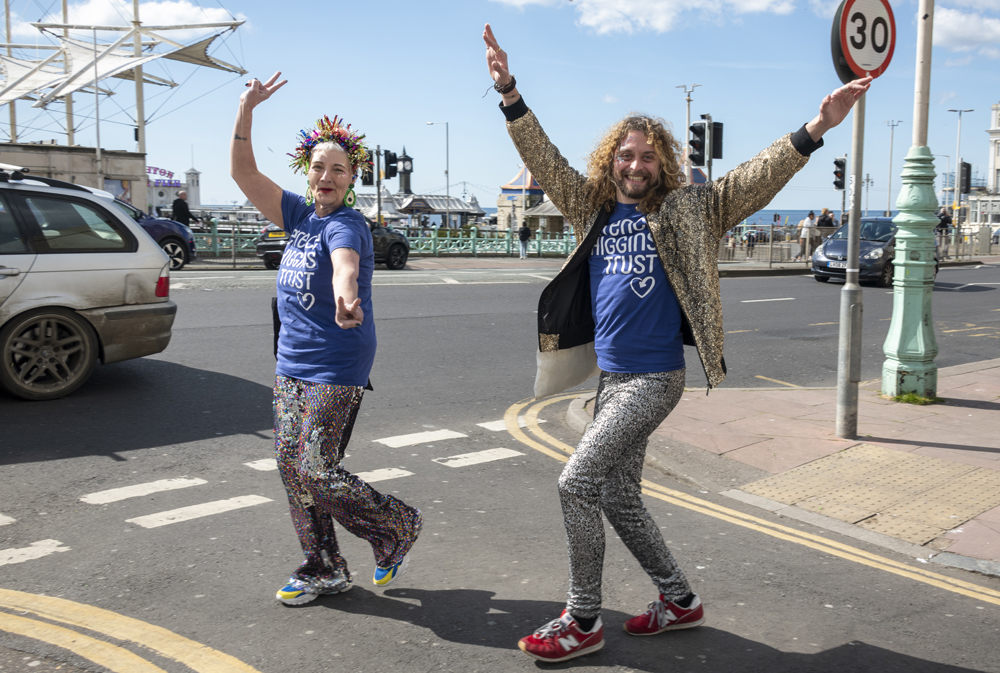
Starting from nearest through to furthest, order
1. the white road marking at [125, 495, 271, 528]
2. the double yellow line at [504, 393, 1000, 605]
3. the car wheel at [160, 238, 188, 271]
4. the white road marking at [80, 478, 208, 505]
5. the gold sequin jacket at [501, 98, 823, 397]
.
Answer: the gold sequin jacket at [501, 98, 823, 397]
the double yellow line at [504, 393, 1000, 605]
the white road marking at [125, 495, 271, 528]
the white road marking at [80, 478, 208, 505]
the car wheel at [160, 238, 188, 271]

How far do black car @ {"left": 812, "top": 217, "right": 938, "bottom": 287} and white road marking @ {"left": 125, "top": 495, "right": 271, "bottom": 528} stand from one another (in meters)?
18.1

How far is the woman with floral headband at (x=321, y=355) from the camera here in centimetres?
339

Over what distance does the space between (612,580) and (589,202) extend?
1.64 meters

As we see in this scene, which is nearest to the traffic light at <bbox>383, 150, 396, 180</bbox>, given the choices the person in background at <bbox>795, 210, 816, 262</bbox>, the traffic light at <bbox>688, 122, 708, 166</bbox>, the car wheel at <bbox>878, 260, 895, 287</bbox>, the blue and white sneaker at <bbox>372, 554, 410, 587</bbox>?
the traffic light at <bbox>688, 122, 708, 166</bbox>

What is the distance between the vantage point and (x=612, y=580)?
12.7 ft

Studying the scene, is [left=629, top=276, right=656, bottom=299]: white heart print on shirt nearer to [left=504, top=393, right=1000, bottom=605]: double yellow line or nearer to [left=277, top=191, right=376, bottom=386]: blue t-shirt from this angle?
[left=277, top=191, right=376, bottom=386]: blue t-shirt

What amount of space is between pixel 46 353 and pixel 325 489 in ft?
14.9

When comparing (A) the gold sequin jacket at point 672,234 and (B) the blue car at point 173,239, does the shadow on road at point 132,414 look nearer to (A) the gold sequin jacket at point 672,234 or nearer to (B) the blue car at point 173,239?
(A) the gold sequin jacket at point 672,234

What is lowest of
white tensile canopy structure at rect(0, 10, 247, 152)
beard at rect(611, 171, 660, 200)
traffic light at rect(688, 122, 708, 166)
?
beard at rect(611, 171, 660, 200)

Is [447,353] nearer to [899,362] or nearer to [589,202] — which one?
[899,362]

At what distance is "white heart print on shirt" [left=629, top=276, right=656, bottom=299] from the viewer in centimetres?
318

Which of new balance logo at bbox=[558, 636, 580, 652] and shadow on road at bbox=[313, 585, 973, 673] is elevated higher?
new balance logo at bbox=[558, 636, 580, 652]

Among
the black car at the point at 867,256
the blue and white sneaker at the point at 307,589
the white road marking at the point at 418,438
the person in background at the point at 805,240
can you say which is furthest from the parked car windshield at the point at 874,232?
the blue and white sneaker at the point at 307,589

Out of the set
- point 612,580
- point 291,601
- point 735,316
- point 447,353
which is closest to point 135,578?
point 291,601
